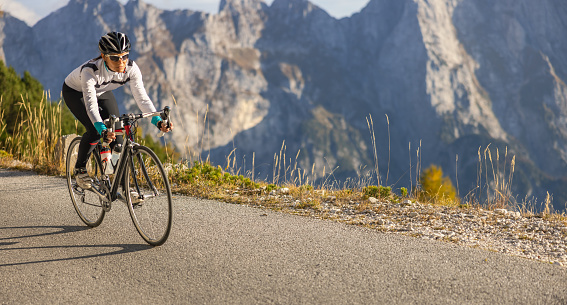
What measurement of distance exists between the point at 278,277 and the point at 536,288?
205cm

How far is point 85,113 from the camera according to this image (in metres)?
4.93

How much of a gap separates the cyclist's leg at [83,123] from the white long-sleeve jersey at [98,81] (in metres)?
0.11

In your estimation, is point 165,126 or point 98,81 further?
point 98,81

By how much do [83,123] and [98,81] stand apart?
2.31 ft

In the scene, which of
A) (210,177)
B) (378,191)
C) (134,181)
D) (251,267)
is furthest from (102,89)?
(378,191)

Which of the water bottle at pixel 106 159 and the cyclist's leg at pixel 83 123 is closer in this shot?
the water bottle at pixel 106 159

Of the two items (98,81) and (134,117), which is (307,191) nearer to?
(134,117)

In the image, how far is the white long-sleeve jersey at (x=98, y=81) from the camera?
4.36 meters

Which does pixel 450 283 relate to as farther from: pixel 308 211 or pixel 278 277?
pixel 308 211

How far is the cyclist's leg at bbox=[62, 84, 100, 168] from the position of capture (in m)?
4.89

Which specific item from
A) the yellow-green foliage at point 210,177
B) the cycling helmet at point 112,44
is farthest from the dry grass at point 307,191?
the cycling helmet at point 112,44

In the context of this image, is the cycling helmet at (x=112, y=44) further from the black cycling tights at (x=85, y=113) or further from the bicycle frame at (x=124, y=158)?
the black cycling tights at (x=85, y=113)

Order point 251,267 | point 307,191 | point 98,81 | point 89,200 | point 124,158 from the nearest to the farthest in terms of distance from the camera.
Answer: point 251,267
point 124,158
point 98,81
point 89,200
point 307,191

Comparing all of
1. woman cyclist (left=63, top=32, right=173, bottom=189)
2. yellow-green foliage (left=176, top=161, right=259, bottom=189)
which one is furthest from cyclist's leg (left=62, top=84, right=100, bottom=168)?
yellow-green foliage (left=176, top=161, right=259, bottom=189)
